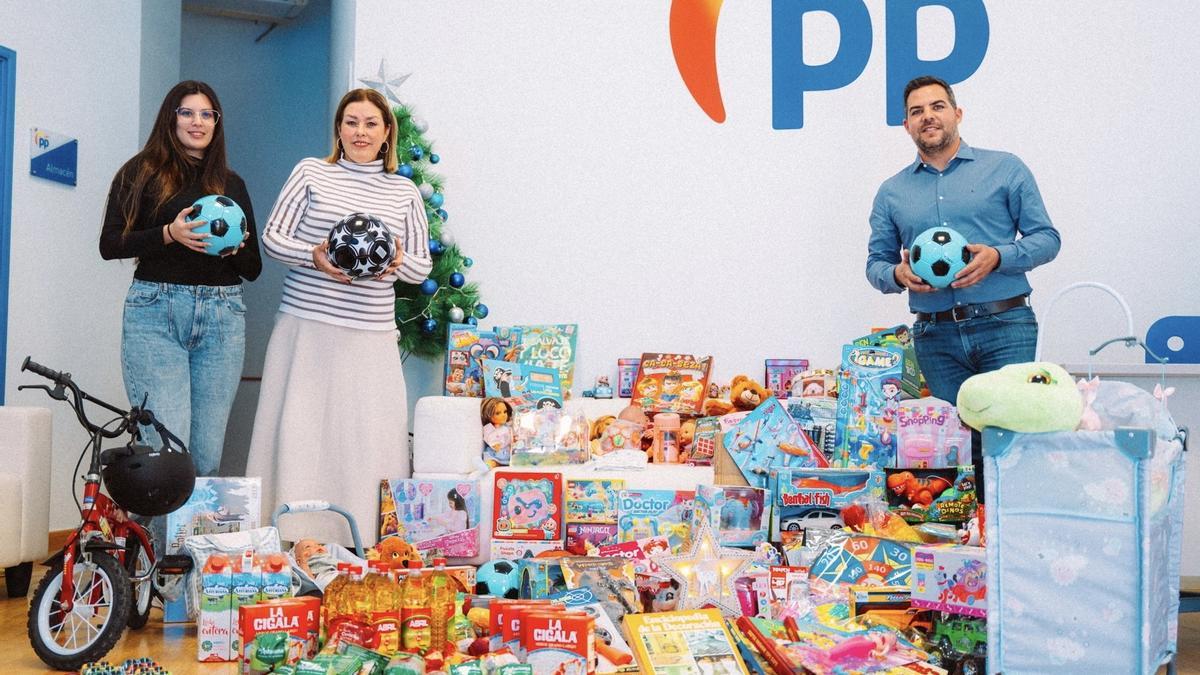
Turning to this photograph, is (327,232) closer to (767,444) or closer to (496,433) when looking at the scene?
(496,433)

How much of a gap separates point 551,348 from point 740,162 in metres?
1.14

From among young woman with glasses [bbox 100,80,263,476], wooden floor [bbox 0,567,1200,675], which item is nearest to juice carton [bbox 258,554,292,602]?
wooden floor [bbox 0,567,1200,675]

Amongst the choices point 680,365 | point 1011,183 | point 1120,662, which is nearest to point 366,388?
A: point 680,365

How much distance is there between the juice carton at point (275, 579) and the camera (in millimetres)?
2811

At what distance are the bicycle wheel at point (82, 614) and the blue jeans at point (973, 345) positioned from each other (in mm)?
2325

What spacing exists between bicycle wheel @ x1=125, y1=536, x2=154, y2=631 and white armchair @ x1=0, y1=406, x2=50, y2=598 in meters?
0.75

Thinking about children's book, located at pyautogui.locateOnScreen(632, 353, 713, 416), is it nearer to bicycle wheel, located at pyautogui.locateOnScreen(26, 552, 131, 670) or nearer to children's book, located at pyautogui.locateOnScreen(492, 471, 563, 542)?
children's book, located at pyautogui.locateOnScreen(492, 471, 563, 542)

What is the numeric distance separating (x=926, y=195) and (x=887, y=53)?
53.3 inches

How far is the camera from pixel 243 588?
2793 mm

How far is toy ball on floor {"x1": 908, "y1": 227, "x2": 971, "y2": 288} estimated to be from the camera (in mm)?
3104

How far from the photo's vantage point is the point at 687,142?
4.71 metres

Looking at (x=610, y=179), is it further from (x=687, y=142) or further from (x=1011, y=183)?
(x=1011, y=183)

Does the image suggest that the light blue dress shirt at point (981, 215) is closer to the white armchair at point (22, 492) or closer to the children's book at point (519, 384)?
the children's book at point (519, 384)

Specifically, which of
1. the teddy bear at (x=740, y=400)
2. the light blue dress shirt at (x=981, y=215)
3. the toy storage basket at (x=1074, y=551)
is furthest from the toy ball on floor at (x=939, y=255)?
the teddy bear at (x=740, y=400)
